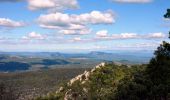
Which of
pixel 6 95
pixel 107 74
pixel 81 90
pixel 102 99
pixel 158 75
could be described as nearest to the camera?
pixel 6 95

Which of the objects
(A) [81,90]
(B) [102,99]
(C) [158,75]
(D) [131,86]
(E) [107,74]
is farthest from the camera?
(E) [107,74]

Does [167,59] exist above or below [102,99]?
above

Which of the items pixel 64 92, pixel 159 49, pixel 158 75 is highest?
pixel 159 49

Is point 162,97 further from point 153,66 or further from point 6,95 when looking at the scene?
point 6,95

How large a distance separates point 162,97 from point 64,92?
62657 millimetres

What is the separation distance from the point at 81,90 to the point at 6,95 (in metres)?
56.8

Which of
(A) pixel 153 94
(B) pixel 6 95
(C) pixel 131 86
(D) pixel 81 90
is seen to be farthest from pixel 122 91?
(D) pixel 81 90

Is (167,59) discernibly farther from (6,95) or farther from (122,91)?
(6,95)

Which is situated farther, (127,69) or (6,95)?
(127,69)

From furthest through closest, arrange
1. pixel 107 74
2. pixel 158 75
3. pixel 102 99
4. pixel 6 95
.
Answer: pixel 107 74
pixel 102 99
pixel 158 75
pixel 6 95

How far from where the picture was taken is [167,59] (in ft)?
214

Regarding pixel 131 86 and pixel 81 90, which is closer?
pixel 131 86

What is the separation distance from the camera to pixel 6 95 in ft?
205

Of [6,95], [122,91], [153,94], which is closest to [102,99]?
[122,91]
